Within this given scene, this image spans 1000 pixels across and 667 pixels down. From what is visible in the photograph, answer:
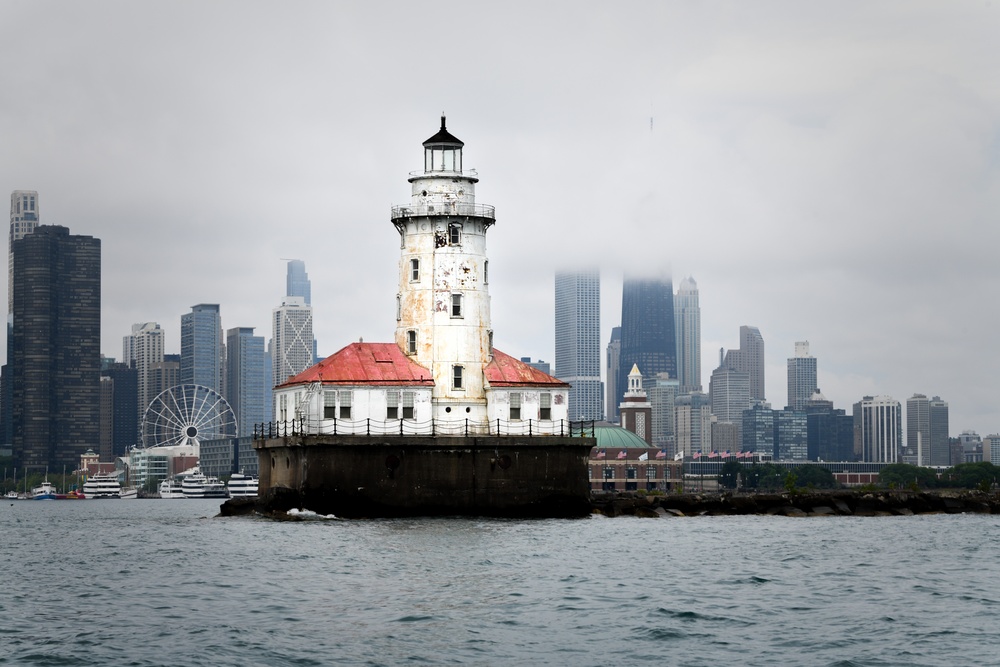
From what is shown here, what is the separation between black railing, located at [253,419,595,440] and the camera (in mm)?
76562

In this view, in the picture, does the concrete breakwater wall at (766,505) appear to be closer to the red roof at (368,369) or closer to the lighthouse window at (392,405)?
the red roof at (368,369)

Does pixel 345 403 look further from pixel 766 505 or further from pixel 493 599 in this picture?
pixel 493 599

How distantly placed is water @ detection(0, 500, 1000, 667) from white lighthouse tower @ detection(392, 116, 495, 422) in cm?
1326

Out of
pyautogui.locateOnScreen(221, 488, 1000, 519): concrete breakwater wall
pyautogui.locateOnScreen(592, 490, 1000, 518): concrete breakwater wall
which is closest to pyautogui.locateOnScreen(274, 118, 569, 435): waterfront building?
pyautogui.locateOnScreen(221, 488, 1000, 519): concrete breakwater wall

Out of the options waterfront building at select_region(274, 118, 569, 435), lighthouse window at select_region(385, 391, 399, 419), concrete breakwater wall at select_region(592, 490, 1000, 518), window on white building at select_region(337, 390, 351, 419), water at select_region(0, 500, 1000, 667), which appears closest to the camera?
water at select_region(0, 500, 1000, 667)

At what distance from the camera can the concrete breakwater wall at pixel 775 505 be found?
92500mm

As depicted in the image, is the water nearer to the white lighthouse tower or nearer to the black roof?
the white lighthouse tower

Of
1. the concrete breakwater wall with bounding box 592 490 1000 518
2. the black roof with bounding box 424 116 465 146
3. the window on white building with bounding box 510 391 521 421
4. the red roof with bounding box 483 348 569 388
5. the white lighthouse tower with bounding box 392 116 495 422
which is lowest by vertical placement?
the concrete breakwater wall with bounding box 592 490 1000 518

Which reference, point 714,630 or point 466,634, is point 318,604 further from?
point 714,630

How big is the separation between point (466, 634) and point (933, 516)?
71.6 m

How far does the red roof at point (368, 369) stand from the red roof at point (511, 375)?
3.39 m

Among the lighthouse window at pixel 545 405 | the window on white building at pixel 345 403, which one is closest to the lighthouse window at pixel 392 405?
the window on white building at pixel 345 403

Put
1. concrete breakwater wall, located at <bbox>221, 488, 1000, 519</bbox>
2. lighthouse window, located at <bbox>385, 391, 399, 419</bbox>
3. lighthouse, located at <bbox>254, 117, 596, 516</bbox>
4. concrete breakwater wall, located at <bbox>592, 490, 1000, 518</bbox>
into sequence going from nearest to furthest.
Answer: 1. lighthouse, located at <bbox>254, 117, 596, 516</bbox>
2. lighthouse window, located at <bbox>385, 391, 399, 419</bbox>
3. concrete breakwater wall, located at <bbox>221, 488, 1000, 519</bbox>
4. concrete breakwater wall, located at <bbox>592, 490, 1000, 518</bbox>

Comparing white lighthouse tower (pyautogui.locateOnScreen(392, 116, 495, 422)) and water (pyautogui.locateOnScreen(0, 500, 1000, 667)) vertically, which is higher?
white lighthouse tower (pyautogui.locateOnScreen(392, 116, 495, 422))
